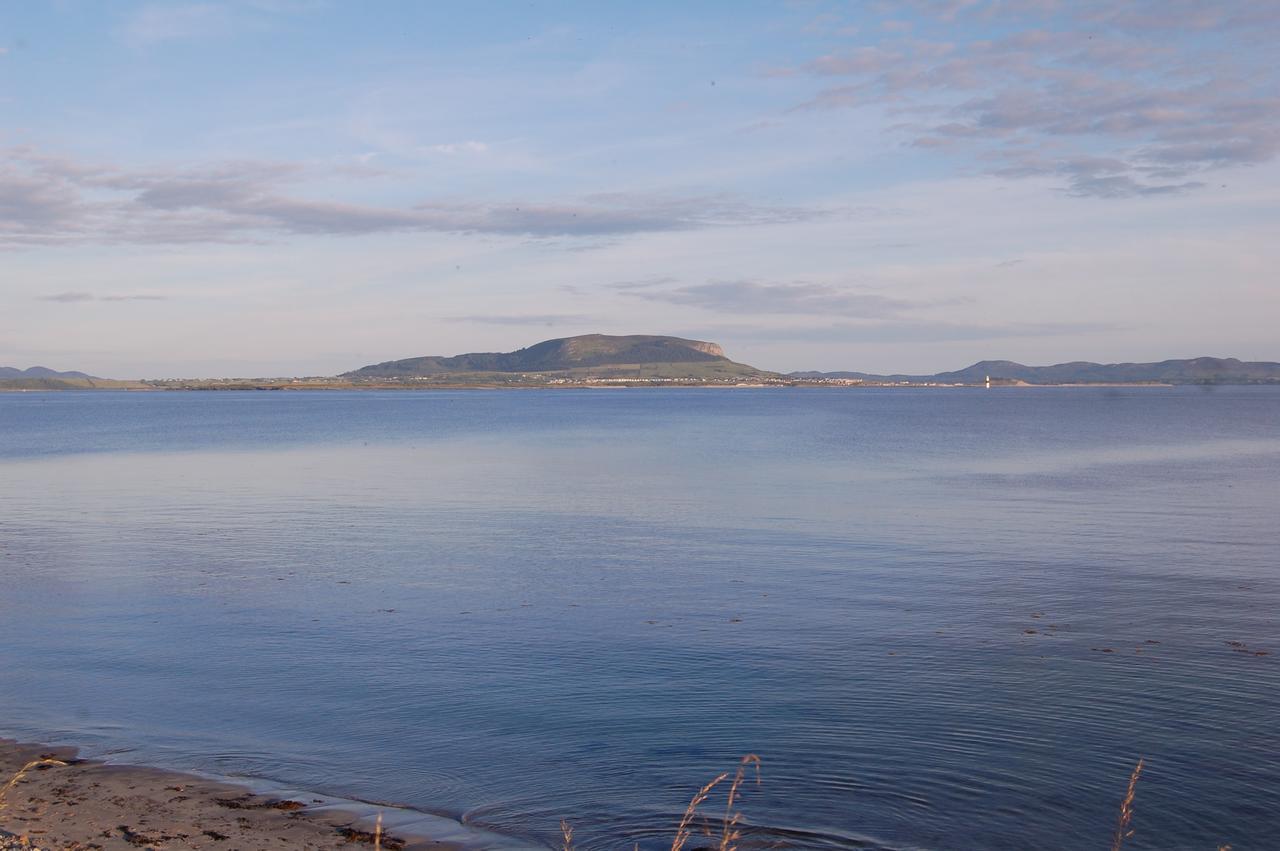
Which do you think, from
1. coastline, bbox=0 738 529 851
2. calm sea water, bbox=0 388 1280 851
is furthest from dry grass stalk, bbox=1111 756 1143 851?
coastline, bbox=0 738 529 851

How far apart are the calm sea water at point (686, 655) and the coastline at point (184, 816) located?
1.44 feet

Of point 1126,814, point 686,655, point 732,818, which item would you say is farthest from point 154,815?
point 1126,814

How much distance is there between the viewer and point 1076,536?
26688mm

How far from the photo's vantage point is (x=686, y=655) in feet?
51.5

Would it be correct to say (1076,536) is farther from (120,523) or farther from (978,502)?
(120,523)

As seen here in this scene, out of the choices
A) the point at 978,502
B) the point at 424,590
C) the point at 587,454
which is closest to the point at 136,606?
the point at 424,590

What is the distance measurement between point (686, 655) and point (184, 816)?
745 cm

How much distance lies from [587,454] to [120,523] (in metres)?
31.3

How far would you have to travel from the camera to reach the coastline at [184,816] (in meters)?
9.39

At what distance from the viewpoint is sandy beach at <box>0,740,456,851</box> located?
30.7 ft

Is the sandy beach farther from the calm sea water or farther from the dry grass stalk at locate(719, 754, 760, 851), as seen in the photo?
the dry grass stalk at locate(719, 754, 760, 851)

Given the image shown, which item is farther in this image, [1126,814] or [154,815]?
[154,815]

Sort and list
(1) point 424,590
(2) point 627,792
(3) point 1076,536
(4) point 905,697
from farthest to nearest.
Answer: (3) point 1076,536
(1) point 424,590
(4) point 905,697
(2) point 627,792

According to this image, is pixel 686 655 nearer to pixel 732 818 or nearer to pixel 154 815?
pixel 154 815
